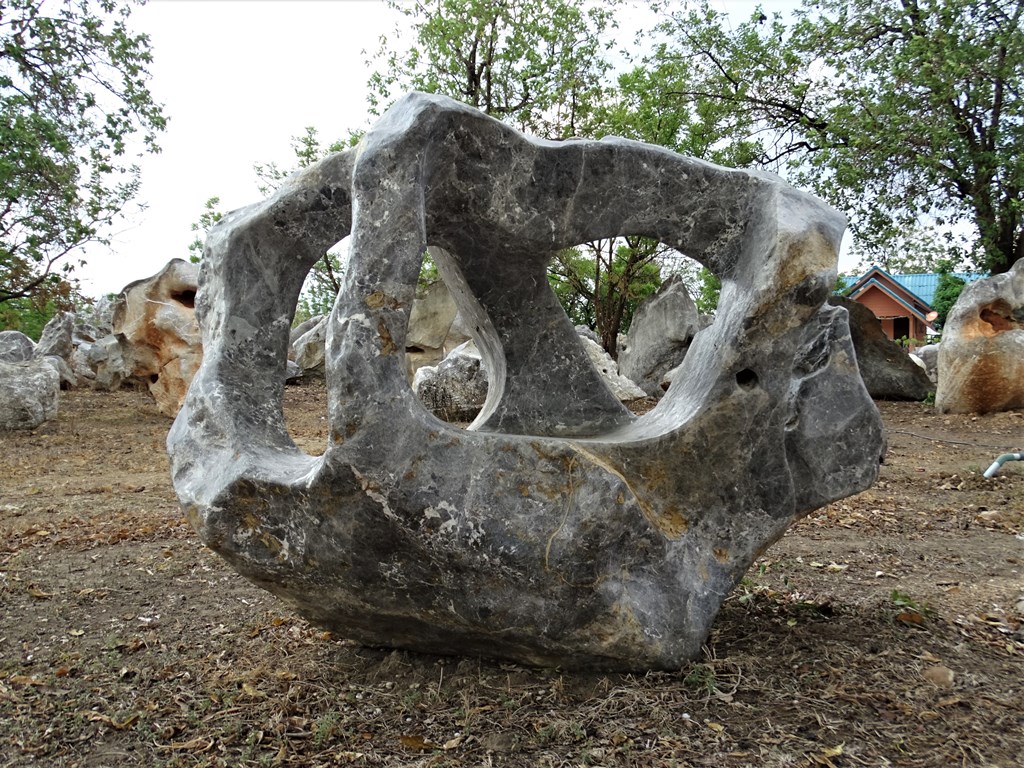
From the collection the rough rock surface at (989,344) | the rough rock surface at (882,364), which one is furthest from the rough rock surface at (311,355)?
the rough rock surface at (989,344)

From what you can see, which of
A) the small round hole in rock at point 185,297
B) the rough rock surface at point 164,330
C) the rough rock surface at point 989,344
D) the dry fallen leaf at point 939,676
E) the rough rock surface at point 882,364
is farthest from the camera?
the rough rock surface at point 882,364

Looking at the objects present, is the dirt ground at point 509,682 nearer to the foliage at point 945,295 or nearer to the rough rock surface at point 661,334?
the rough rock surface at point 661,334

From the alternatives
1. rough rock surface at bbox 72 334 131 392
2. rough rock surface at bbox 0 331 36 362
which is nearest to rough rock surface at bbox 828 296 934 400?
rough rock surface at bbox 0 331 36 362

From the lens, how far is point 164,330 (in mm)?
10297

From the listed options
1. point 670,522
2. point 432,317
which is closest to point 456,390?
point 432,317

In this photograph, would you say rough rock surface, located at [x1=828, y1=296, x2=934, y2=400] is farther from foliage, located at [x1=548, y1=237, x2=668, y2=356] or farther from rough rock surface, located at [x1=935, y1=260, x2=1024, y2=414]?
foliage, located at [x1=548, y1=237, x2=668, y2=356]

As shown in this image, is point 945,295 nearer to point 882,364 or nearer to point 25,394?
point 882,364

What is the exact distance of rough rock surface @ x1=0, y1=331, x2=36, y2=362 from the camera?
31.5 ft

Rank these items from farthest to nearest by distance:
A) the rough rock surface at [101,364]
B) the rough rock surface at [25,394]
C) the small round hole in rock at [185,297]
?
the rough rock surface at [101,364]
the small round hole in rock at [185,297]
the rough rock surface at [25,394]

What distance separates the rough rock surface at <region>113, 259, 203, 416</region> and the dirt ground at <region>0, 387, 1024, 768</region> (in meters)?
6.13

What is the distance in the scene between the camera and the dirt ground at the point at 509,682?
7.79 feet

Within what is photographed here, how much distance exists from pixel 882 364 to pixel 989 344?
2.37m

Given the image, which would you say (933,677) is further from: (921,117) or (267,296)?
(921,117)

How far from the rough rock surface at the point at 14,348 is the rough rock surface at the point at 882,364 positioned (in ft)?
33.6
